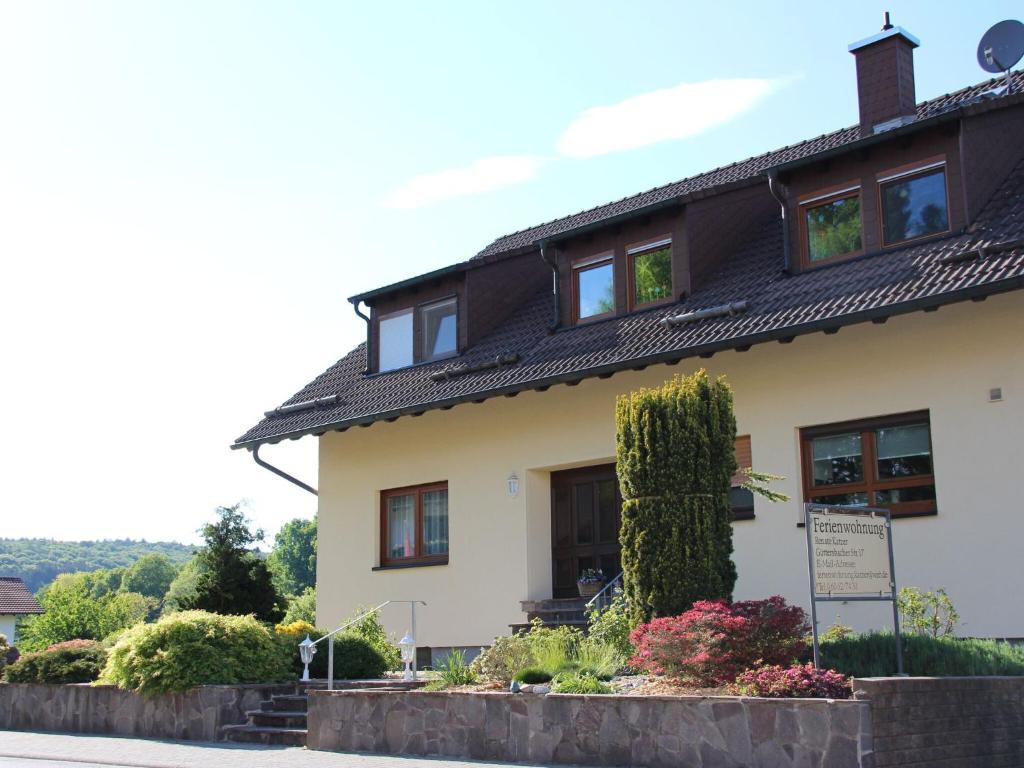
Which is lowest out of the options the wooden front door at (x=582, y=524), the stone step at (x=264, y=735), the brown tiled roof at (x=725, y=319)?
the stone step at (x=264, y=735)

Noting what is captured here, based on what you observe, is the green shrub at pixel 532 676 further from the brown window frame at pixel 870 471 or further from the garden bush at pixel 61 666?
the garden bush at pixel 61 666

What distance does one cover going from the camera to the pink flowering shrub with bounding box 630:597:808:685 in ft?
33.2

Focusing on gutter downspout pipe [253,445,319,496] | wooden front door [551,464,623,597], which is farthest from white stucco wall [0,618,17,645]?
wooden front door [551,464,623,597]

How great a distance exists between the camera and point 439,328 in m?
19.5

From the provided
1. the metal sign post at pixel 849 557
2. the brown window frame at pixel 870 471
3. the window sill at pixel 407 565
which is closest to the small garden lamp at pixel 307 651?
the window sill at pixel 407 565

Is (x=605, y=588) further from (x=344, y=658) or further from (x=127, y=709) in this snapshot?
(x=127, y=709)

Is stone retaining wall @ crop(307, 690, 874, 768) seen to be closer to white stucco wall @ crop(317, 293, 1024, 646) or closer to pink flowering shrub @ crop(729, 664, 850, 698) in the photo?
pink flowering shrub @ crop(729, 664, 850, 698)

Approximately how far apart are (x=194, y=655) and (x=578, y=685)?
5198 millimetres

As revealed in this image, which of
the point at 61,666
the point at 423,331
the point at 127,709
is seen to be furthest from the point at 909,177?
the point at 61,666

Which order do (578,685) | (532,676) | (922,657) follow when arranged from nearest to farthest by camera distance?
(922,657) → (578,685) → (532,676)

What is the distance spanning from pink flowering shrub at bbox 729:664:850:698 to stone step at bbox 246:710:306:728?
17.8 feet

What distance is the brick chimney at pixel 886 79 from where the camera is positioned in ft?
54.2

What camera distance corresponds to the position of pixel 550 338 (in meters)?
17.3

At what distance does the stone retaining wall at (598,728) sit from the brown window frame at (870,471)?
15.7ft
